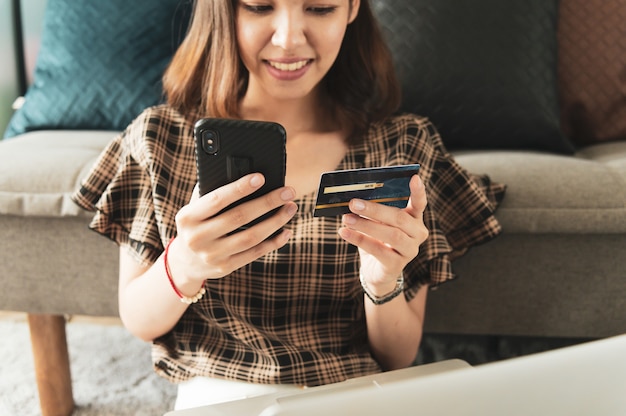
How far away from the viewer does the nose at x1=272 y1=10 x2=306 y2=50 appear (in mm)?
861

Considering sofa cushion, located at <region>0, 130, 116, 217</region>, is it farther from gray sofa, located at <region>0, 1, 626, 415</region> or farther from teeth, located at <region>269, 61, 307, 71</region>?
teeth, located at <region>269, 61, 307, 71</region>

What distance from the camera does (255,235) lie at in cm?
68

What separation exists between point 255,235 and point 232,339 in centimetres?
29

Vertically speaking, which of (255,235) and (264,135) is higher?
(264,135)

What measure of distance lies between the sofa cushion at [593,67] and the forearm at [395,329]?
712mm

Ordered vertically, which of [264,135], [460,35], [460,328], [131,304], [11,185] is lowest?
[460,328]

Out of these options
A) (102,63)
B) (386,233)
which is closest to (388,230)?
(386,233)

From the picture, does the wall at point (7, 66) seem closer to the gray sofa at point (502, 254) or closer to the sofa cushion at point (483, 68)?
the gray sofa at point (502, 254)

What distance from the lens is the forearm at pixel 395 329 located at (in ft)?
2.95

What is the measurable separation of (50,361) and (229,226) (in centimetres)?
79

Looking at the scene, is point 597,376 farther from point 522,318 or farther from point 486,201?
point 522,318

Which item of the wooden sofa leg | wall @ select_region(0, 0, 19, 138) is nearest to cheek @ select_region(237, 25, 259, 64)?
the wooden sofa leg

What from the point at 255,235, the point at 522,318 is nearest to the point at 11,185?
the point at 255,235

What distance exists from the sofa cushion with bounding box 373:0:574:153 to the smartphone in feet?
2.36
